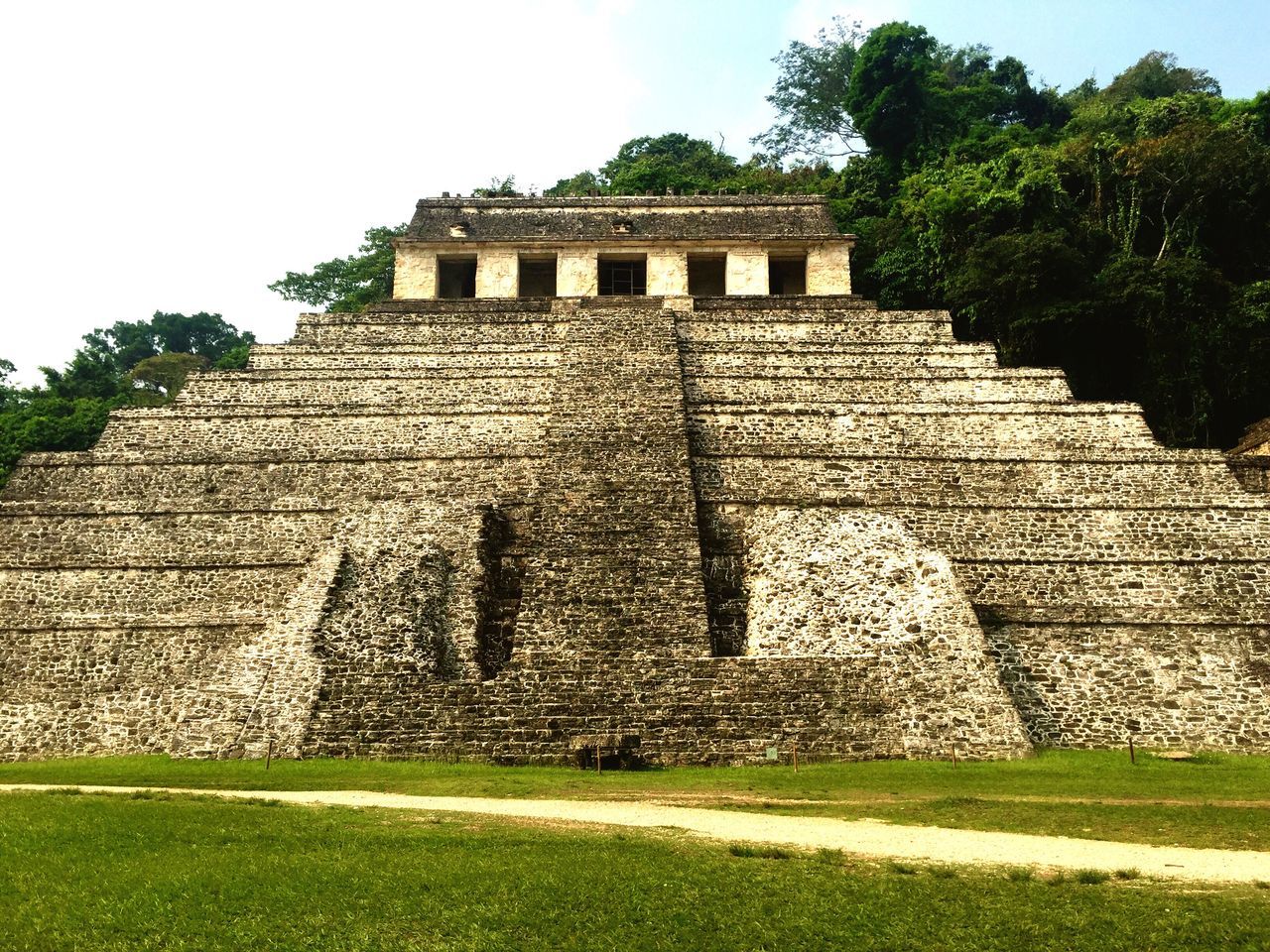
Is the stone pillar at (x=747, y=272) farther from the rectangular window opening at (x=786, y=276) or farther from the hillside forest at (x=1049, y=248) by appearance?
the hillside forest at (x=1049, y=248)

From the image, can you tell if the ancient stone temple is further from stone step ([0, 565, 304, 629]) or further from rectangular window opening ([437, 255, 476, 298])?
rectangular window opening ([437, 255, 476, 298])

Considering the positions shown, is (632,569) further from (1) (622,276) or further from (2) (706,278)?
(2) (706,278)

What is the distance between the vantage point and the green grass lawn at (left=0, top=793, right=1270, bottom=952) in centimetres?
537

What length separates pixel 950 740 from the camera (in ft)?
36.8

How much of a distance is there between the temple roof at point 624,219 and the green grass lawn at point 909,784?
18.1m

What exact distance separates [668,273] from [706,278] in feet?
6.08

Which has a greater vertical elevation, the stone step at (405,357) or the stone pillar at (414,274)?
the stone pillar at (414,274)

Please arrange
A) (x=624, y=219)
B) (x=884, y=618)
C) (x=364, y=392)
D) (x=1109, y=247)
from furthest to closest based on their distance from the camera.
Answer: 1. (x=624, y=219)
2. (x=1109, y=247)
3. (x=364, y=392)
4. (x=884, y=618)

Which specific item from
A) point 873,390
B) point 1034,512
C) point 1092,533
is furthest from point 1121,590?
point 873,390

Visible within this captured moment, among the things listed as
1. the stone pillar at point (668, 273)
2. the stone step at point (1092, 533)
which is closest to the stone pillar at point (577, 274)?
the stone pillar at point (668, 273)

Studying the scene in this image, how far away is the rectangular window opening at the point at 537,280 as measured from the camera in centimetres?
2783

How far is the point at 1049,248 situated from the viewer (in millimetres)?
23594

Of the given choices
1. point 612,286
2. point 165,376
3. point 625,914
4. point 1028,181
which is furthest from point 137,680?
point 165,376

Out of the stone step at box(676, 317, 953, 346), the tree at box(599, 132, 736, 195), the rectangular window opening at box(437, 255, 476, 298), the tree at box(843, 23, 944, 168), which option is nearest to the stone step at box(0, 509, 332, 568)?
the stone step at box(676, 317, 953, 346)
